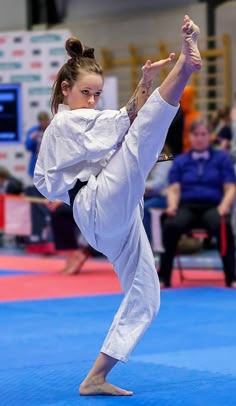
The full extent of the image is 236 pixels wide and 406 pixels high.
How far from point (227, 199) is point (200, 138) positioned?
55 centimetres

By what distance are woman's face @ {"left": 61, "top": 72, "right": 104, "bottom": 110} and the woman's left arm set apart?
143 inches

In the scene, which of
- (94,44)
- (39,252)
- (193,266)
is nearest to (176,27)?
(94,44)

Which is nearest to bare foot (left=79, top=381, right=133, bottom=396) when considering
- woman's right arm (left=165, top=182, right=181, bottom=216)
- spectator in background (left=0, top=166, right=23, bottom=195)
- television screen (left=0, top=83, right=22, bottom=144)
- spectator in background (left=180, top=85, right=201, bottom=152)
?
woman's right arm (left=165, top=182, right=181, bottom=216)

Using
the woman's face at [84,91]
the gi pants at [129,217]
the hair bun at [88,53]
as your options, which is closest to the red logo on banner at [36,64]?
the hair bun at [88,53]

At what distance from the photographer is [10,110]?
37.2 ft

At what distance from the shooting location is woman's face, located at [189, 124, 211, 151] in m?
7.28

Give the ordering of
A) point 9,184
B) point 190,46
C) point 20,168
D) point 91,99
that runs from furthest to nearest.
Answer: point 20,168 < point 9,184 < point 91,99 < point 190,46

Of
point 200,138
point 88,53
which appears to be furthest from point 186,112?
point 88,53

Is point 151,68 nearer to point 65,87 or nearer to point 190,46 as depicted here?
point 190,46

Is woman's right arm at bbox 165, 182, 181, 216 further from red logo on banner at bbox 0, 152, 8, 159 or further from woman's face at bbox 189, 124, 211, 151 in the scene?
red logo on banner at bbox 0, 152, 8, 159

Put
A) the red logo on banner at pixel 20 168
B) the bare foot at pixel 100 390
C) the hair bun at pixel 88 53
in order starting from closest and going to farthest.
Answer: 1. the bare foot at pixel 100 390
2. the hair bun at pixel 88 53
3. the red logo on banner at pixel 20 168

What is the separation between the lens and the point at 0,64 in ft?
41.8

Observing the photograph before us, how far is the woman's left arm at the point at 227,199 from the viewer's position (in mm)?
7152

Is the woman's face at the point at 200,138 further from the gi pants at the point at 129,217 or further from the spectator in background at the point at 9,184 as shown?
the spectator in background at the point at 9,184
